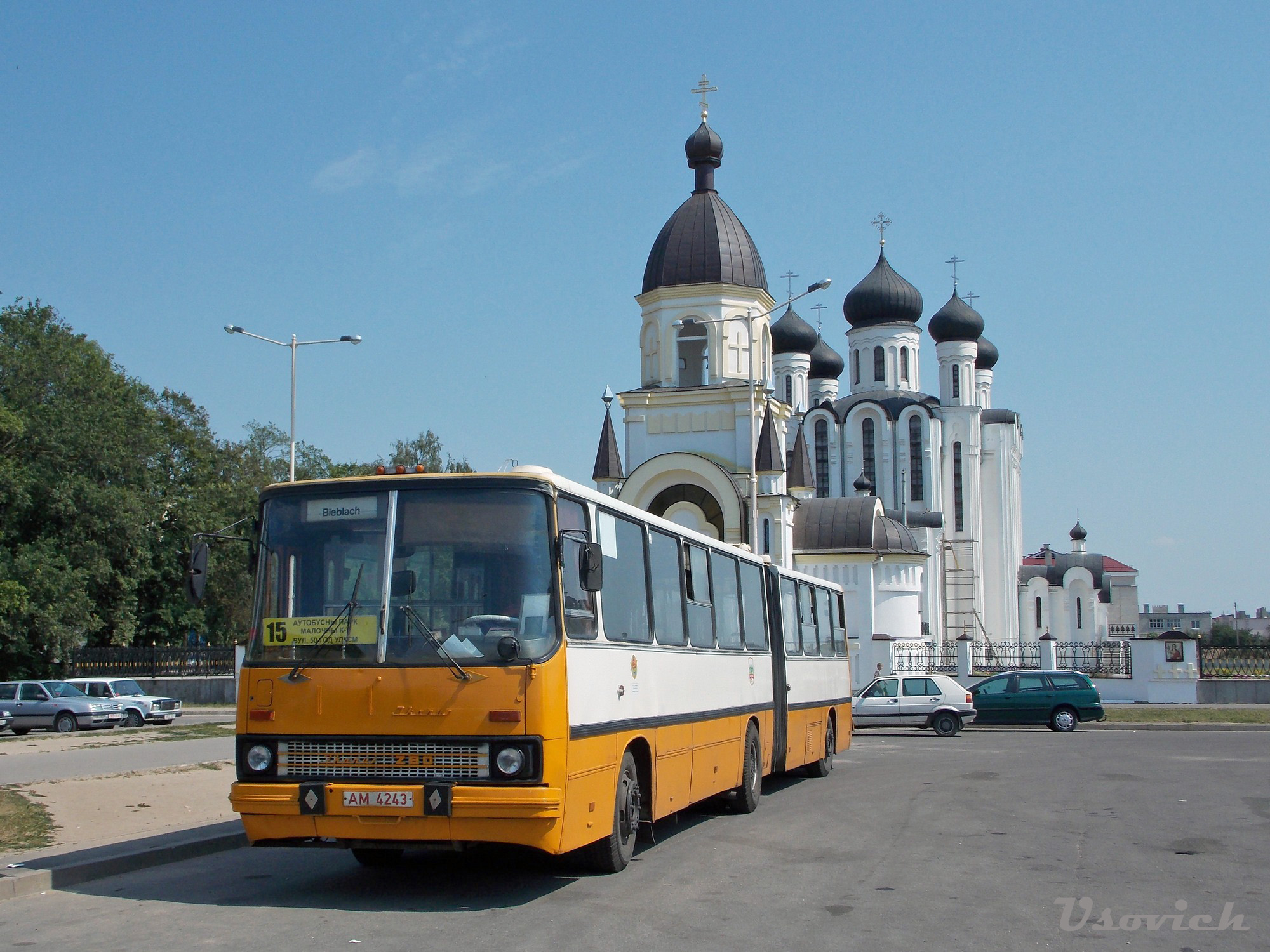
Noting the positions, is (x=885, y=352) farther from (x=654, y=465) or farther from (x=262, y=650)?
(x=262, y=650)

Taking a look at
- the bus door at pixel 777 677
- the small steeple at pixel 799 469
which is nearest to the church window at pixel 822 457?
the small steeple at pixel 799 469

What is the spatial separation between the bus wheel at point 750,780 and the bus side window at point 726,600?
1081mm

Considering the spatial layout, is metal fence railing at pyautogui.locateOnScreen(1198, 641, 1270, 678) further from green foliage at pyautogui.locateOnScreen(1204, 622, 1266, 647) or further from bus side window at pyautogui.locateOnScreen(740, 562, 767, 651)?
green foliage at pyautogui.locateOnScreen(1204, 622, 1266, 647)

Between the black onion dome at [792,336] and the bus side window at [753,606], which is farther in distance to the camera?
the black onion dome at [792,336]

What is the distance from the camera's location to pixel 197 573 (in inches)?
333

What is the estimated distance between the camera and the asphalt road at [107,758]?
16688mm

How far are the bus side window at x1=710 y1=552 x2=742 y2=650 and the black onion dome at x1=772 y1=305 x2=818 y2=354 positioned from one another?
188 feet

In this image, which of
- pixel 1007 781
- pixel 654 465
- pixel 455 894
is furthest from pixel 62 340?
pixel 455 894

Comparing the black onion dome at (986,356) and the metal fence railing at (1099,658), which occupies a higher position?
the black onion dome at (986,356)

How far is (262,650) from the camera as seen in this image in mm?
8305

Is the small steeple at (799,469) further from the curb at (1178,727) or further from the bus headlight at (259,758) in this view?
the bus headlight at (259,758)

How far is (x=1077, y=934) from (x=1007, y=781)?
30.6 ft

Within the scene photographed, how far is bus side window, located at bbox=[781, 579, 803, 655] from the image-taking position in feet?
50.6

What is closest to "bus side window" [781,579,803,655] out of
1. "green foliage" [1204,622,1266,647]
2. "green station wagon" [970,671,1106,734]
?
"green station wagon" [970,671,1106,734]
